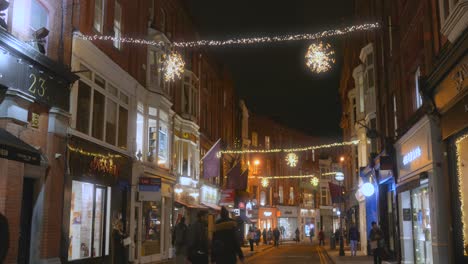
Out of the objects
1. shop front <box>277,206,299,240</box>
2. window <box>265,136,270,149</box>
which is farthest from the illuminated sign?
shop front <box>277,206,299,240</box>

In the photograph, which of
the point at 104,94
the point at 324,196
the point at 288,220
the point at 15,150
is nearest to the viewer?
the point at 15,150

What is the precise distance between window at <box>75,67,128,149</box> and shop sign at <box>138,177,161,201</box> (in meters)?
1.71

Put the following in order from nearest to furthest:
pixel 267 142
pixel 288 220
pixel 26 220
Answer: pixel 26 220 < pixel 267 142 < pixel 288 220

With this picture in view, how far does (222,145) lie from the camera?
46.3 m

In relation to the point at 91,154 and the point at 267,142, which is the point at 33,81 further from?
the point at 267,142

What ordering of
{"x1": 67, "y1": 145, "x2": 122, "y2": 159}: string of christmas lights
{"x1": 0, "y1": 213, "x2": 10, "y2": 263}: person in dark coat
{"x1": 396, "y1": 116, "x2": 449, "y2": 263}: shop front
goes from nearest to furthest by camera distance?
1. {"x1": 0, "y1": 213, "x2": 10, "y2": 263}: person in dark coat
2. {"x1": 396, "y1": 116, "x2": 449, "y2": 263}: shop front
3. {"x1": 67, "y1": 145, "x2": 122, "y2": 159}: string of christmas lights

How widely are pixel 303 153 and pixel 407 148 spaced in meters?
66.9

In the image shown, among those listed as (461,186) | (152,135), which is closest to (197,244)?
(461,186)

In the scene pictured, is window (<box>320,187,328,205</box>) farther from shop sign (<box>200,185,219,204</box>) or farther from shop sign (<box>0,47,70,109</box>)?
shop sign (<box>0,47,70,109</box>)

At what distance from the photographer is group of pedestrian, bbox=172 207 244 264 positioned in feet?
34.7

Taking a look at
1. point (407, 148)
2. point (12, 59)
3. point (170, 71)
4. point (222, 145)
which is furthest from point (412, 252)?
point (222, 145)

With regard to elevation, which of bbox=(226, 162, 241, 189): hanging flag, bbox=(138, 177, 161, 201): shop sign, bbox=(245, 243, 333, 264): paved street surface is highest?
bbox=(226, 162, 241, 189): hanging flag

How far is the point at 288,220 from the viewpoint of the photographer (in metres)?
81.8

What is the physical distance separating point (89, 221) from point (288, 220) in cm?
6534
